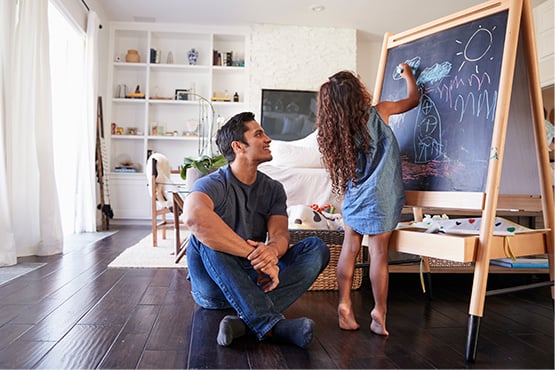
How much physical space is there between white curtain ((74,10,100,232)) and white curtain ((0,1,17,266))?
187cm

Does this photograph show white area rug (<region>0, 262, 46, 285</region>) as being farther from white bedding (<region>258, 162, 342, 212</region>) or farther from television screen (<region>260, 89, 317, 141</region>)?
television screen (<region>260, 89, 317, 141</region>)

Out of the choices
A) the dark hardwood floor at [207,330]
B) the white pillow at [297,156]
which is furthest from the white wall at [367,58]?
the dark hardwood floor at [207,330]

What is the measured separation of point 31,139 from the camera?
3.26m

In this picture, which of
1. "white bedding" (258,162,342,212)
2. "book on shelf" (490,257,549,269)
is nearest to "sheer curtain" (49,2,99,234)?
"white bedding" (258,162,342,212)

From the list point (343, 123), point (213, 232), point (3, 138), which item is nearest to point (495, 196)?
point (343, 123)

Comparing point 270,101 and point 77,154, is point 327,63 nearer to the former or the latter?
point 270,101

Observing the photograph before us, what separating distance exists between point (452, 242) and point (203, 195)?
2.97 ft

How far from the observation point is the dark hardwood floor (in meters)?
1.33

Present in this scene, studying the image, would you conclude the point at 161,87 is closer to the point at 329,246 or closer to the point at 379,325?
the point at 329,246

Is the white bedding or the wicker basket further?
the white bedding

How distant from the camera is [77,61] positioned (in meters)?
4.89

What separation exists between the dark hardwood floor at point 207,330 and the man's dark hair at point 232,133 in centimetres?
71

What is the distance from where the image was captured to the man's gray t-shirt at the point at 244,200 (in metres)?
1.66

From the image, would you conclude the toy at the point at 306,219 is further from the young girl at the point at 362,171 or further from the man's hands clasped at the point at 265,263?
the man's hands clasped at the point at 265,263
